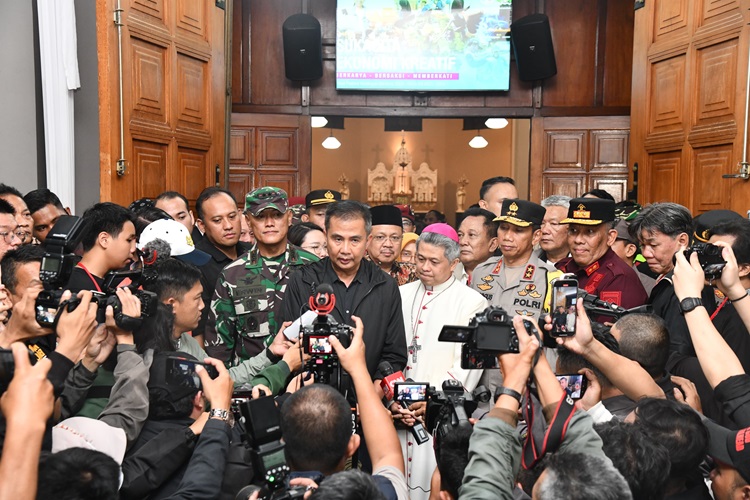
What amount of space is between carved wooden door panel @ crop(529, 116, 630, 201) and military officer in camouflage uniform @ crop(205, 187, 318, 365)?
225 inches

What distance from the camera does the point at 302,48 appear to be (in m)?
8.34

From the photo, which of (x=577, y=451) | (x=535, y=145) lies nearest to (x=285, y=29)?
(x=535, y=145)

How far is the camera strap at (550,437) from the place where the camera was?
1700 mm

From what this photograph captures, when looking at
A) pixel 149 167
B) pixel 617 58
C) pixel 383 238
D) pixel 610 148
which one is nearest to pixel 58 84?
pixel 149 167

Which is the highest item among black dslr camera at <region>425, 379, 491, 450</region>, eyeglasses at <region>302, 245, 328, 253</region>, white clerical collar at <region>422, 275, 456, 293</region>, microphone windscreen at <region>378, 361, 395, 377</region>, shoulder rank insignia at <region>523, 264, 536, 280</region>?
eyeglasses at <region>302, 245, 328, 253</region>

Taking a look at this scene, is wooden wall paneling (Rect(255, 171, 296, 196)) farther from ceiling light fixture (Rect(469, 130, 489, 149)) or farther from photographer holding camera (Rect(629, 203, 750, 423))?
ceiling light fixture (Rect(469, 130, 489, 149))

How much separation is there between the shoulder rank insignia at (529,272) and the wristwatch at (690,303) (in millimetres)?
1384

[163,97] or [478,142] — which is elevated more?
[478,142]

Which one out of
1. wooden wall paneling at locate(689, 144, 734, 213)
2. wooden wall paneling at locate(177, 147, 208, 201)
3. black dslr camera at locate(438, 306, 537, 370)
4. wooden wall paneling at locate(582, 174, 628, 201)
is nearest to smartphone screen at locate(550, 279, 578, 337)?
black dslr camera at locate(438, 306, 537, 370)

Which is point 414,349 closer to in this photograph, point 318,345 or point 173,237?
point 173,237

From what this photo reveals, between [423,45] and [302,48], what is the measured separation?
1.41 m

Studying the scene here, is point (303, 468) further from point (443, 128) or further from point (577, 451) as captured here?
point (443, 128)

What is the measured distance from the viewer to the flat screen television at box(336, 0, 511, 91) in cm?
841

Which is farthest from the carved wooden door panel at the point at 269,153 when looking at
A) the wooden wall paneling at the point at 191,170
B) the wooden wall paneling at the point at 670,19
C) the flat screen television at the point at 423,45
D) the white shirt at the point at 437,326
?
the white shirt at the point at 437,326
